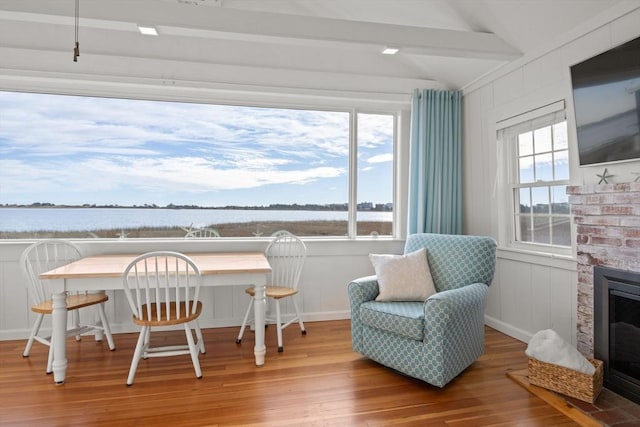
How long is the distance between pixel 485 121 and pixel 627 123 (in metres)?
1.47

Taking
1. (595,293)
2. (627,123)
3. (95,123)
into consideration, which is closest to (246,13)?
(95,123)

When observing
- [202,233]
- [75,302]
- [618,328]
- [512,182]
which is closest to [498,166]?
[512,182]

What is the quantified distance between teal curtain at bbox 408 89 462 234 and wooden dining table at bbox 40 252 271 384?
176 cm

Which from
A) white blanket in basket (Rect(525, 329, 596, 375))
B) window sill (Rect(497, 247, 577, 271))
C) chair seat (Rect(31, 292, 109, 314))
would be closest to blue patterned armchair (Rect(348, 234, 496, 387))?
white blanket in basket (Rect(525, 329, 596, 375))

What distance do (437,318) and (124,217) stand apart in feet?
9.93

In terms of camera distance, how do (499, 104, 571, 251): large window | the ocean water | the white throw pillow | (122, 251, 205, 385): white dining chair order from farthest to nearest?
the ocean water < (499, 104, 571, 251): large window < the white throw pillow < (122, 251, 205, 385): white dining chair

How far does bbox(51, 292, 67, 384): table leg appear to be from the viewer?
244 cm

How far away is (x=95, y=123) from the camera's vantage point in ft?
11.6

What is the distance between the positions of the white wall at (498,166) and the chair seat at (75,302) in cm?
346

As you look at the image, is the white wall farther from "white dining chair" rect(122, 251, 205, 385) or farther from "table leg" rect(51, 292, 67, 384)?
"table leg" rect(51, 292, 67, 384)

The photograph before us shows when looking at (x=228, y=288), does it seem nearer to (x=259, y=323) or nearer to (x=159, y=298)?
(x=259, y=323)

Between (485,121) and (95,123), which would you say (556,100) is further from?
(95,123)

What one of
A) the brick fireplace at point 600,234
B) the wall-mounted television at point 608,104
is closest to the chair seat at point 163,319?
the brick fireplace at point 600,234

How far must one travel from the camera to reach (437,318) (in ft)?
7.45
